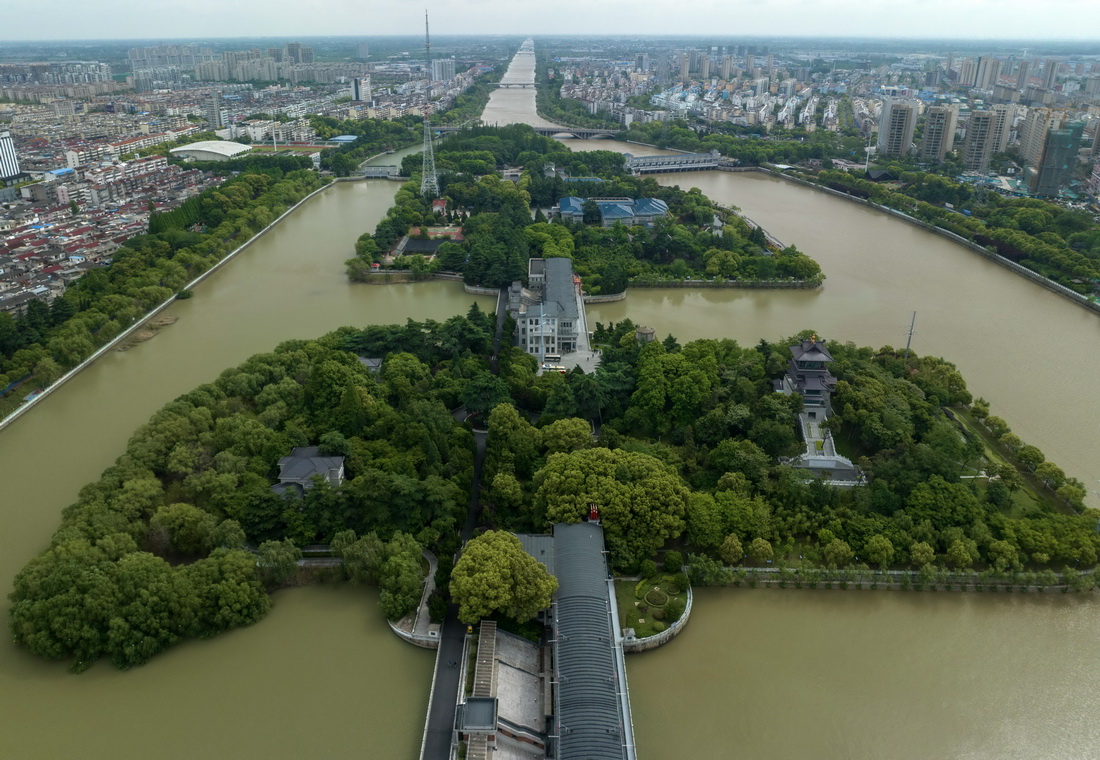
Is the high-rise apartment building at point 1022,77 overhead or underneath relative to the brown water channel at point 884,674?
overhead

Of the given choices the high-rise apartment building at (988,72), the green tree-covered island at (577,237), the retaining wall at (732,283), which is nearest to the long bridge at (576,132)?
the green tree-covered island at (577,237)

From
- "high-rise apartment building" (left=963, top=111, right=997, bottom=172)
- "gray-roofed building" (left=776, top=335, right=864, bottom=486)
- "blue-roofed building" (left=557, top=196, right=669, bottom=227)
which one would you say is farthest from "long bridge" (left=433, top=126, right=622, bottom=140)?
"gray-roofed building" (left=776, top=335, right=864, bottom=486)

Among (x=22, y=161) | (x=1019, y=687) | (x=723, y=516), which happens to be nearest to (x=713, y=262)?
(x=723, y=516)

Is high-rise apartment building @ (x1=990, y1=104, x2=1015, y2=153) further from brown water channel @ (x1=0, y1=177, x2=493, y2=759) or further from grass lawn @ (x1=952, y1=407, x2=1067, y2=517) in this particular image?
brown water channel @ (x1=0, y1=177, x2=493, y2=759)

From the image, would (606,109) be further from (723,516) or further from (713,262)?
(723,516)

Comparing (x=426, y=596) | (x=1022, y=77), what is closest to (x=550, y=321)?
(x=426, y=596)

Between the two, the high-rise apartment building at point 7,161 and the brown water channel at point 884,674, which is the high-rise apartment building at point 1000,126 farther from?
the high-rise apartment building at point 7,161

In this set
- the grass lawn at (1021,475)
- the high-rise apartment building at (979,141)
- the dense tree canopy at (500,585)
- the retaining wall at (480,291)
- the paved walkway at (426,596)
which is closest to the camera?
the dense tree canopy at (500,585)
